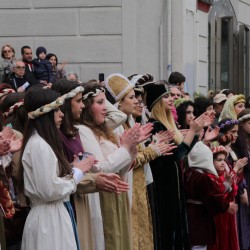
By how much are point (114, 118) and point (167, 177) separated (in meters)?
1.72

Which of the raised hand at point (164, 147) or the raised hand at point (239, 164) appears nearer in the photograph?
the raised hand at point (164, 147)

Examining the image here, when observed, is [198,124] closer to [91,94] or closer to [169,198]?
[169,198]

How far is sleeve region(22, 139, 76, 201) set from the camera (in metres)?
8.16

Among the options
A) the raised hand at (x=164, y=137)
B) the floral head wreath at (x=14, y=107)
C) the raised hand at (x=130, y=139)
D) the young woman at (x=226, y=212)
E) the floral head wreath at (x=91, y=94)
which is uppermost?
the floral head wreath at (x=91, y=94)

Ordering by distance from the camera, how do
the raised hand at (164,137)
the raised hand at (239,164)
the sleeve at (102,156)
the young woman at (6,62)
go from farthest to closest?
the young woman at (6,62) < the raised hand at (239,164) < the raised hand at (164,137) < the sleeve at (102,156)

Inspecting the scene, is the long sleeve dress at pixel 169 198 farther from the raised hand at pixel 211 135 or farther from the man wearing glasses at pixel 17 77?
the man wearing glasses at pixel 17 77

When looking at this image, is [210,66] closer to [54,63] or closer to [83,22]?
[83,22]

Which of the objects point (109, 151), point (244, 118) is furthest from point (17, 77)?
point (109, 151)

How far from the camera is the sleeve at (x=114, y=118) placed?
9758 millimetres

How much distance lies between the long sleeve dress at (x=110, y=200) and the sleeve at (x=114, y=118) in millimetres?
172

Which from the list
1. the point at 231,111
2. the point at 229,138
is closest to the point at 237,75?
the point at 231,111

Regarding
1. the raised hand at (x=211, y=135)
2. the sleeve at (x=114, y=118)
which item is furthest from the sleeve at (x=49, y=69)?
the sleeve at (x=114, y=118)

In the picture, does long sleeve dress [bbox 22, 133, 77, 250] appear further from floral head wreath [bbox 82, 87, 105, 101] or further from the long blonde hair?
the long blonde hair

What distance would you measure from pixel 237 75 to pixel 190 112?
50.9 feet
